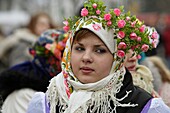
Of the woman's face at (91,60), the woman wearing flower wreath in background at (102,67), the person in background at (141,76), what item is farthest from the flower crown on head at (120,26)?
the person in background at (141,76)

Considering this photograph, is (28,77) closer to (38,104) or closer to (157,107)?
(38,104)

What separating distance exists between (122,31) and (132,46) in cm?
16

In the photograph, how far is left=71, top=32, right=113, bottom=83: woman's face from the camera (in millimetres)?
5121

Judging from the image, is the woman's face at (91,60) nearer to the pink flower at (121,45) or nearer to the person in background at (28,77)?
the pink flower at (121,45)

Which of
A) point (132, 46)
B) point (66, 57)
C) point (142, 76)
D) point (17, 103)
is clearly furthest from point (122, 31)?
point (17, 103)

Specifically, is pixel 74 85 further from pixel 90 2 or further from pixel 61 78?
pixel 90 2

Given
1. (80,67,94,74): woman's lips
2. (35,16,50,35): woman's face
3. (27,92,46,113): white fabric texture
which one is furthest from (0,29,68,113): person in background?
(35,16,50,35): woman's face

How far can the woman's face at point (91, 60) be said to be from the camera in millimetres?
5121

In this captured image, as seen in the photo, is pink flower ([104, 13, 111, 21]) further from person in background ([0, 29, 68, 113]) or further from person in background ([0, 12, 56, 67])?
A: person in background ([0, 12, 56, 67])

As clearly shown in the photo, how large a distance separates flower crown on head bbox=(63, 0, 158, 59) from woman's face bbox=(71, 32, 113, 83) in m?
0.11

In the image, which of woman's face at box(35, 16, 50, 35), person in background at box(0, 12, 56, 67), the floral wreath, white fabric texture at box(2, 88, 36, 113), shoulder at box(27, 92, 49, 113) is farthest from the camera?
woman's face at box(35, 16, 50, 35)

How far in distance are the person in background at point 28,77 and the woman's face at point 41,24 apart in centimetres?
368

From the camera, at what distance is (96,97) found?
5.14m

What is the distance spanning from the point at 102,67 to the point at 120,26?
1.14ft
